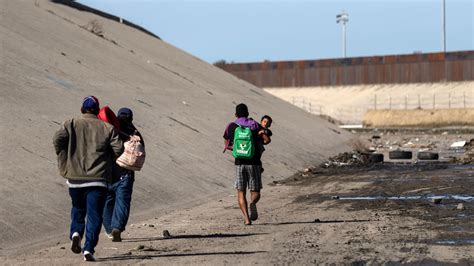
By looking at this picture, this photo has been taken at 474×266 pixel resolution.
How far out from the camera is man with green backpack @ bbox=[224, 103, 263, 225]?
16.2m

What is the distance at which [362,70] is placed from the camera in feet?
389

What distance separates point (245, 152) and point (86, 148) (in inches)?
188

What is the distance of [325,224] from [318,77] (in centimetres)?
10493

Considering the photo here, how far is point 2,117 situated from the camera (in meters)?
21.8

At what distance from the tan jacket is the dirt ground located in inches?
43.6

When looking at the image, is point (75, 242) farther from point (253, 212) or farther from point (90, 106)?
point (253, 212)

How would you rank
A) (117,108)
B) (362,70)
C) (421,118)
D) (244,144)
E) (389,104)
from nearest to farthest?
(244,144) < (117,108) < (421,118) < (389,104) < (362,70)

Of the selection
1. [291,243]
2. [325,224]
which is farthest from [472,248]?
[325,224]

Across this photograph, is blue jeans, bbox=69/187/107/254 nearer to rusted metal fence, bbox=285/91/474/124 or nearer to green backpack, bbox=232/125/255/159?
green backpack, bbox=232/125/255/159

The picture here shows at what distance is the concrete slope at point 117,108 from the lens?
1778 cm

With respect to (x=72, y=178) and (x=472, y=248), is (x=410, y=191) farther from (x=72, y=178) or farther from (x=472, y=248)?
(x=72, y=178)

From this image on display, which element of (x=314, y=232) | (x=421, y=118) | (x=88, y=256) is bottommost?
(x=421, y=118)

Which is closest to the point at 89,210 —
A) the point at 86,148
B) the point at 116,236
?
the point at 86,148

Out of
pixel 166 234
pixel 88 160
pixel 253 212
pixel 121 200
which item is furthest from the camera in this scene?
pixel 253 212
